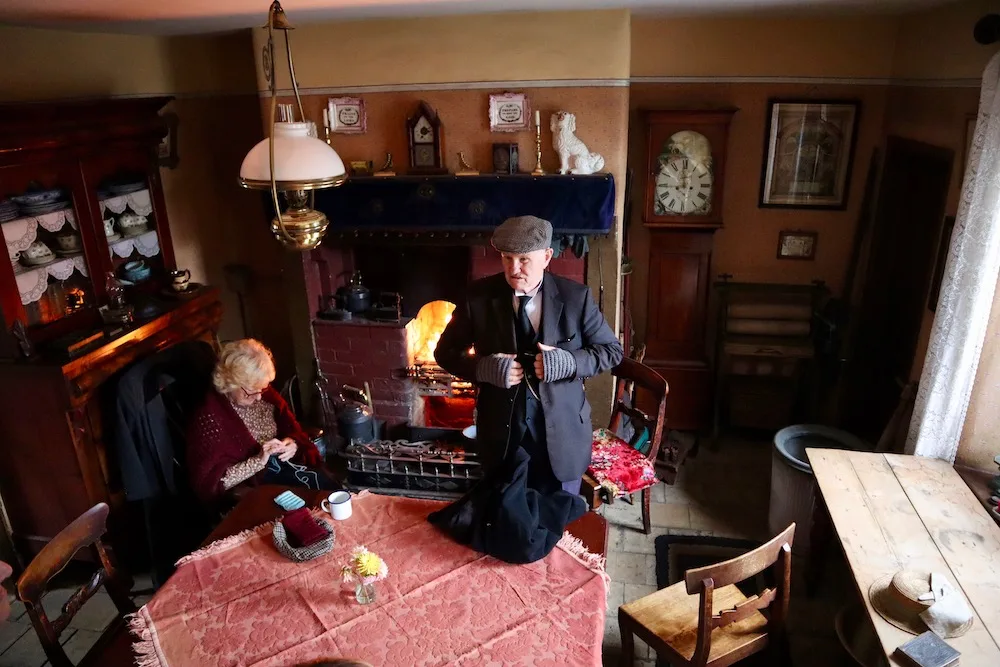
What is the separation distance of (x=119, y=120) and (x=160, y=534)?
2.18 metres

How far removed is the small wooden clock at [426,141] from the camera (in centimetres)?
398

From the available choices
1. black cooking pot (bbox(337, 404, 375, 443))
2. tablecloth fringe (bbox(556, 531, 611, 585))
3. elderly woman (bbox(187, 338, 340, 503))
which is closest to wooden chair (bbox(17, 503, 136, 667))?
elderly woman (bbox(187, 338, 340, 503))

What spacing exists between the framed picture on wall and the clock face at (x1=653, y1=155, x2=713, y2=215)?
0.50 m

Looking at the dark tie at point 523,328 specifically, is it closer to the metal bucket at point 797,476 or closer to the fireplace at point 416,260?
the fireplace at point 416,260

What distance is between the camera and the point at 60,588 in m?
3.59

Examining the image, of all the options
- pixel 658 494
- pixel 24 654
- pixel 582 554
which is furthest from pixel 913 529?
pixel 24 654

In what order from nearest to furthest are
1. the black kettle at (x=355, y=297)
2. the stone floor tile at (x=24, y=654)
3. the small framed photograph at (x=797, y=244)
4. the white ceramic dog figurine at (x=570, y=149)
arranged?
the stone floor tile at (x=24, y=654) < the white ceramic dog figurine at (x=570, y=149) < the black kettle at (x=355, y=297) < the small framed photograph at (x=797, y=244)

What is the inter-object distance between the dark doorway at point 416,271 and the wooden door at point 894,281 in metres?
2.55

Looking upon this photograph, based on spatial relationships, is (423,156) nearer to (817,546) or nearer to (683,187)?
(683,187)

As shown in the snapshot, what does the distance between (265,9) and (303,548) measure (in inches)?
89.5

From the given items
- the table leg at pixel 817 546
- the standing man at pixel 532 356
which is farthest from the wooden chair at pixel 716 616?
the table leg at pixel 817 546

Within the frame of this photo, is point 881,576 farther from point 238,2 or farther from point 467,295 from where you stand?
point 238,2

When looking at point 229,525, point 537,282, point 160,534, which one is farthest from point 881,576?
point 160,534

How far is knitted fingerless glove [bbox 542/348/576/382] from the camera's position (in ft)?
8.51
